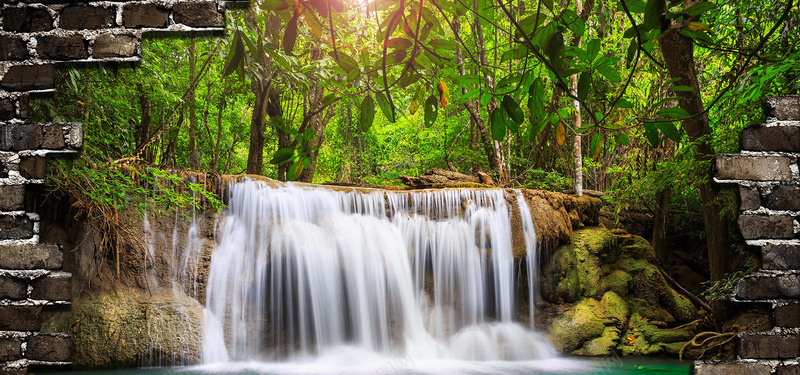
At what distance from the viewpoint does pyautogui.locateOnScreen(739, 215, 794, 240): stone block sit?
61.0 inches

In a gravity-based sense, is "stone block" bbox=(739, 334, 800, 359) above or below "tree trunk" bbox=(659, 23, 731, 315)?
below

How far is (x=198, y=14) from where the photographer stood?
1518 millimetres

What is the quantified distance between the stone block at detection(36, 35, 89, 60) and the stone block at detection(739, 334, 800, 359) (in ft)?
7.15

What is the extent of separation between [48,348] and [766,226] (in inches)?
85.9

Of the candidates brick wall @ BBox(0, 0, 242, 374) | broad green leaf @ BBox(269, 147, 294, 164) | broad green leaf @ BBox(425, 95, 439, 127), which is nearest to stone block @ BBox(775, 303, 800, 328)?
broad green leaf @ BBox(425, 95, 439, 127)

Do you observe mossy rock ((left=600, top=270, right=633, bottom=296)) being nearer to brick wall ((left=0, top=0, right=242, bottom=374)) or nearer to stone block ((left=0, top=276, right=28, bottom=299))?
brick wall ((left=0, top=0, right=242, bottom=374))

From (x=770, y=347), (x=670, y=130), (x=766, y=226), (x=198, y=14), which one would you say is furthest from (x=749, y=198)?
(x=198, y=14)

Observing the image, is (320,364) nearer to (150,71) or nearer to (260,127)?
(150,71)

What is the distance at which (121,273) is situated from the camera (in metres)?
4.66

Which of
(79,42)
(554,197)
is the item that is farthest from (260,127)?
(79,42)

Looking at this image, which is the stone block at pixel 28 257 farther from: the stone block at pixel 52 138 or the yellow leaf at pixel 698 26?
the yellow leaf at pixel 698 26

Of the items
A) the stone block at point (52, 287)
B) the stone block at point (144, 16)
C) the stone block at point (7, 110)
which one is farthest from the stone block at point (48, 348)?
the stone block at point (144, 16)

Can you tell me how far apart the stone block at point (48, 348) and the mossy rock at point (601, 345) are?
5315mm

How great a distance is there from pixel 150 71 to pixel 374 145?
665 cm
